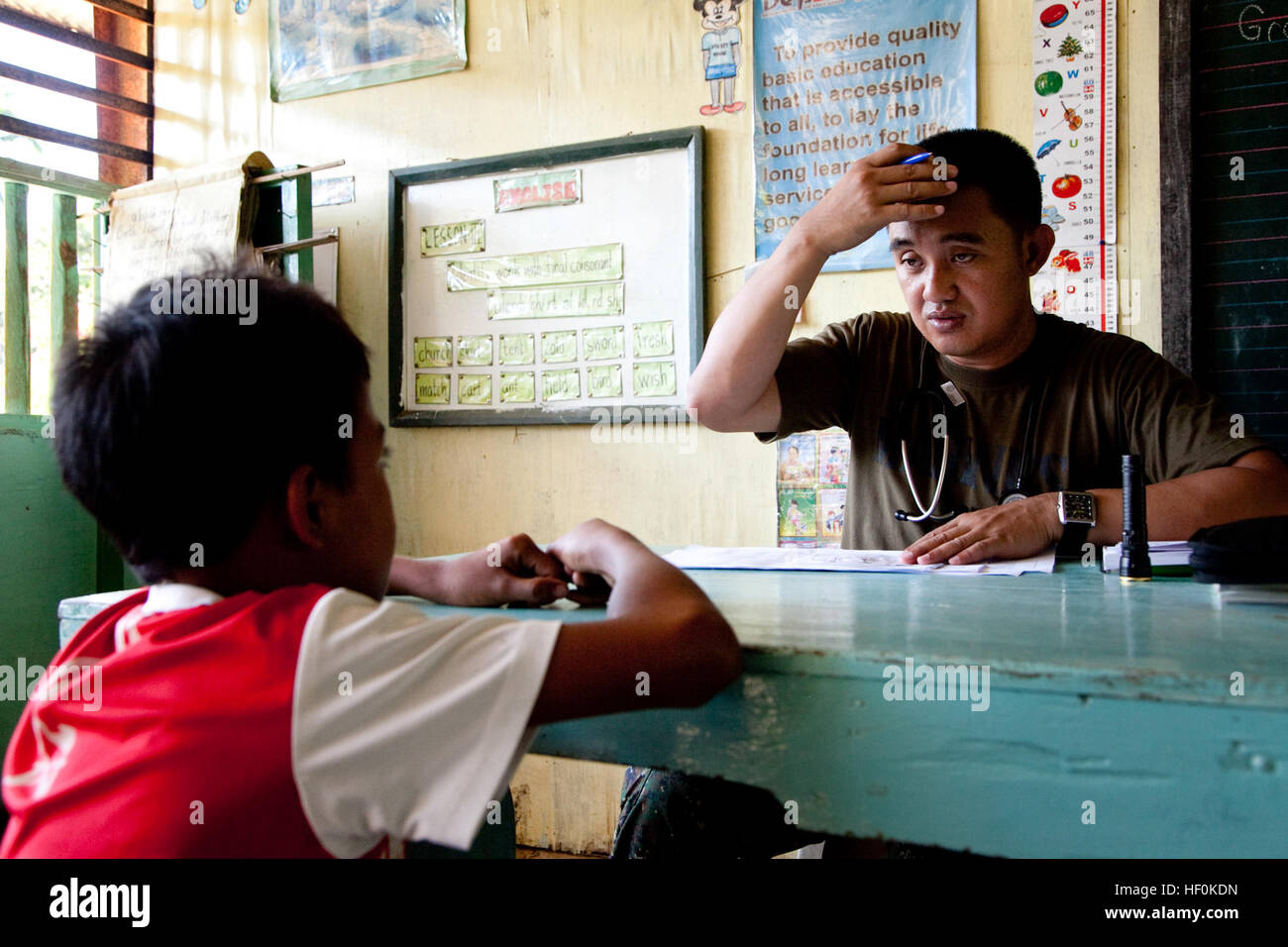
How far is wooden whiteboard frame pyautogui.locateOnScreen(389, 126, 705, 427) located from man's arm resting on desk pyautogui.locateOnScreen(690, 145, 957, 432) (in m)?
0.74

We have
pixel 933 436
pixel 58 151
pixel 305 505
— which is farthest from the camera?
pixel 58 151

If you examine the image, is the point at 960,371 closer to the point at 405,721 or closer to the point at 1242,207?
the point at 1242,207

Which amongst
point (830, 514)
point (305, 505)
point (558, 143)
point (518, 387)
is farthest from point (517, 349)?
point (305, 505)

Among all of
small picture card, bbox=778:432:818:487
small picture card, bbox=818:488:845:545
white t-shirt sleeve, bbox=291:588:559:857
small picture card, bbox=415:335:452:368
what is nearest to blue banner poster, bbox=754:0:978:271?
small picture card, bbox=778:432:818:487

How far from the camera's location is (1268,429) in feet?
6.56

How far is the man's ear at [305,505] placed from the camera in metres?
0.71

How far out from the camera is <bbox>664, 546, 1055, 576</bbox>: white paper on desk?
1219mm

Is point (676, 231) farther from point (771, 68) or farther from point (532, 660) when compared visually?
point (532, 660)

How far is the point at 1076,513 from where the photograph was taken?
1320 mm

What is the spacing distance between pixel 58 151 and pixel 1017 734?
340 cm
